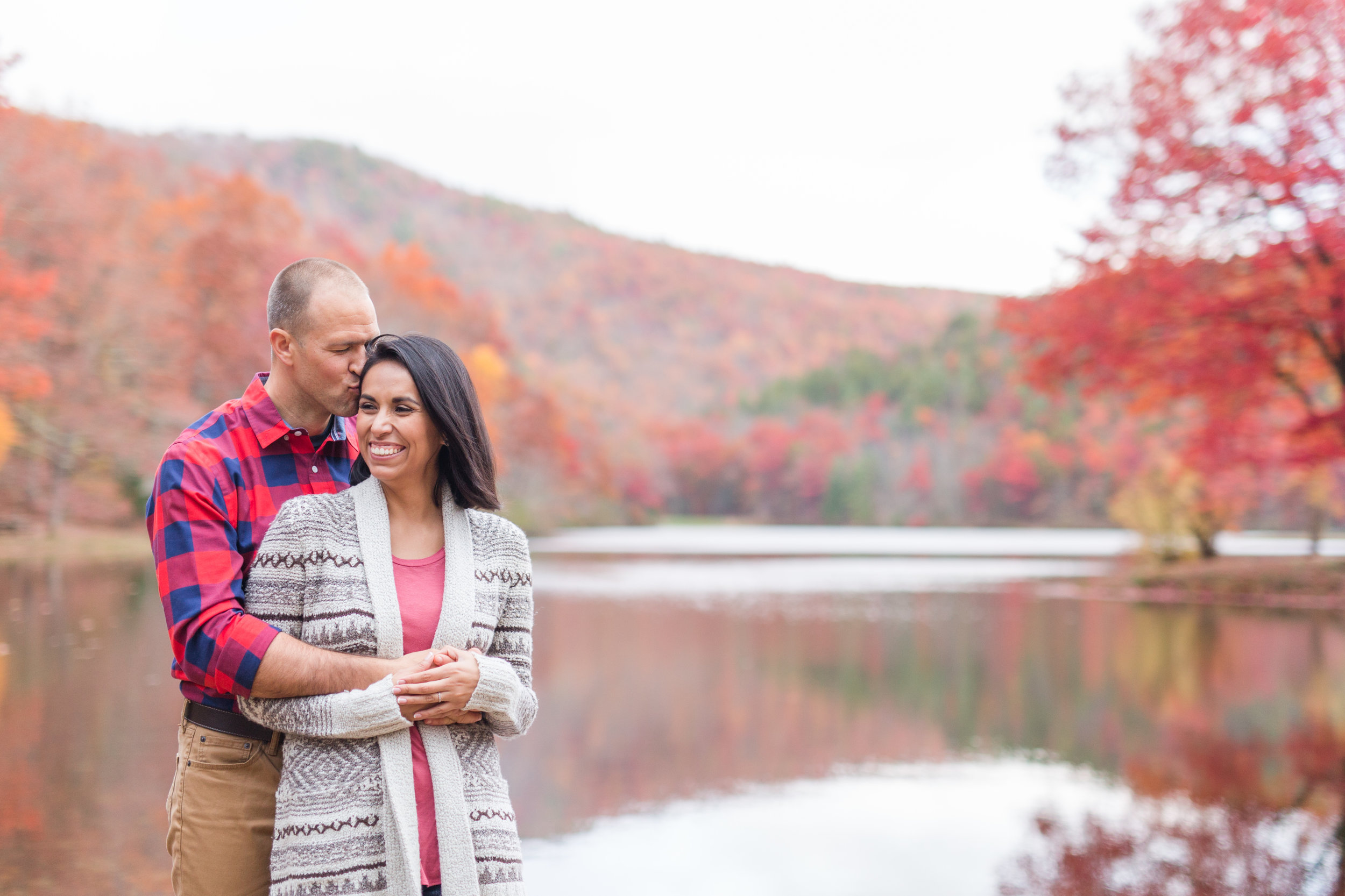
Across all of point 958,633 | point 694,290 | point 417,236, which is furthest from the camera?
point 694,290

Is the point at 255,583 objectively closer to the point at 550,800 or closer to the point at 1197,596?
the point at 550,800

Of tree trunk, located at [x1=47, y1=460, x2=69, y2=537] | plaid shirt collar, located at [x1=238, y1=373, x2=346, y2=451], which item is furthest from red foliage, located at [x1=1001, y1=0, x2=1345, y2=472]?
tree trunk, located at [x1=47, y1=460, x2=69, y2=537]

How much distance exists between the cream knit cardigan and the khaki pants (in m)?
0.10

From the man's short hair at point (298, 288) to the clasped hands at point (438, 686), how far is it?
0.64 m

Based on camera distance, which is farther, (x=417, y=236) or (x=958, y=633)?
(x=417, y=236)

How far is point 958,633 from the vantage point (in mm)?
10539

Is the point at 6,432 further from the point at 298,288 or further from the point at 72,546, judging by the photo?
the point at 298,288

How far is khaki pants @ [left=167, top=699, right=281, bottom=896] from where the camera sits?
1.68m

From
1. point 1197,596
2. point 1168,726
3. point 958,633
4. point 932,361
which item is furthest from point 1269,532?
point 1168,726

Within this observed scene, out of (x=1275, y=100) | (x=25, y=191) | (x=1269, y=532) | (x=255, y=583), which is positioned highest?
(x=25, y=191)

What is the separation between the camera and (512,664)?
68.4 inches

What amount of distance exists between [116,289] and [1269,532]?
116ft

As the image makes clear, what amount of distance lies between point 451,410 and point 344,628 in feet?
1.26

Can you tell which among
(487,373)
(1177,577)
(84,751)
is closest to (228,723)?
(84,751)
